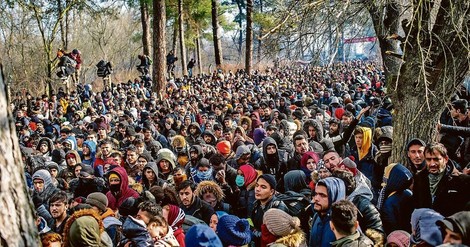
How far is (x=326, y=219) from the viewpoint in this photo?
405 cm

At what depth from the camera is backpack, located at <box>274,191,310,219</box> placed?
479 centimetres

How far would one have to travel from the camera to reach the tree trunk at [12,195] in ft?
6.12

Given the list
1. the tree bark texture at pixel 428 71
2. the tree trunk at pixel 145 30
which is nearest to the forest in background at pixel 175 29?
the tree trunk at pixel 145 30

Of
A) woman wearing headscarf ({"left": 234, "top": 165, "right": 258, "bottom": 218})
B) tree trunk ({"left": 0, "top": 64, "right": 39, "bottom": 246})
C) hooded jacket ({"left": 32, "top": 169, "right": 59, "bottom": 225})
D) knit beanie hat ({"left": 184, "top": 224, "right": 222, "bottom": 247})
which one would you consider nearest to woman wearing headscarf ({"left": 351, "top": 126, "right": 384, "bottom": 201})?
woman wearing headscarf ({"left": 234, "top": 165, "right": 258, "bottom": 218})

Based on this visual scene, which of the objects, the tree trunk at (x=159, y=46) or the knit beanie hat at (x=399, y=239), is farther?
the tree trunk at (x=159, y=46)

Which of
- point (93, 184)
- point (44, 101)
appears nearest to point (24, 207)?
point (93, 184)

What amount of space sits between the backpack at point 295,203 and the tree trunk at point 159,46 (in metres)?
12.4

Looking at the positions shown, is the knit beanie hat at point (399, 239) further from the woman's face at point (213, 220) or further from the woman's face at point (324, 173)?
the woman's face at point (213, 220)

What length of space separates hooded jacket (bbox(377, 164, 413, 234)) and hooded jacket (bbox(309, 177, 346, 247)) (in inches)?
20.3

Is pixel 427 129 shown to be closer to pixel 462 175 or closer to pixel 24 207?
pixel 462 175

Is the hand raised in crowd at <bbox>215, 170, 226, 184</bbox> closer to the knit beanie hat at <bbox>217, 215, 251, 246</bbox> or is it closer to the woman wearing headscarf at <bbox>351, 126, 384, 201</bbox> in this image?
the woman wearing headscarf at <bbox>351, 126, 384, 201</bbox>

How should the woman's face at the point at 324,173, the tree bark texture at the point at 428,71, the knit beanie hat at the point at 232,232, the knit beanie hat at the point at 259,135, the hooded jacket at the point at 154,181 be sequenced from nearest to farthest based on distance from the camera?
the knit beanie hat at the point at 232,232
the woman's face at the point at 324,173
the tree bark texture at the point at 428,71
the hooded jacket at the point at 154,181
the knit beanie hat at the point at 259,135

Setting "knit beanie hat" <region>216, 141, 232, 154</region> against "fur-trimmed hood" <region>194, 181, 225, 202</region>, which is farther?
Result: "knit beanie hat" <region>216, 141, 232, 154</region>

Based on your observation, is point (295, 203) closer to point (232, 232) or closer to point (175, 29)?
point (232, 232)
